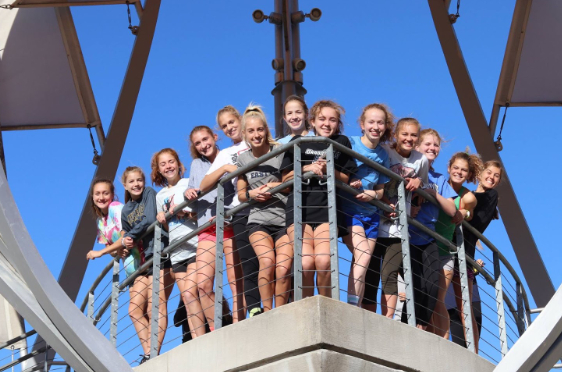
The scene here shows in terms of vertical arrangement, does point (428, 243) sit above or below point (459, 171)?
below

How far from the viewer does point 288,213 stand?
767 centimetres

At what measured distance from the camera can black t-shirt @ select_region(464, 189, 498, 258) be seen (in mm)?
9188

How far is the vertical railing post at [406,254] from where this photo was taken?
7648 mm

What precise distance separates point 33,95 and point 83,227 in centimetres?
188

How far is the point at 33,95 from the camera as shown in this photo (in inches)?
545

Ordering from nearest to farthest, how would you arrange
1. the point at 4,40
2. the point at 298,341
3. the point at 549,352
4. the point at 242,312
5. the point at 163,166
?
the point at 298,341 < the point at 549,352 < the point at 242,312 < the point at 163,166 < the point at 4,40

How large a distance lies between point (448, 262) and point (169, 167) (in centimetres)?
257

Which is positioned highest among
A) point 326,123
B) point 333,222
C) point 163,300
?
point 326,123

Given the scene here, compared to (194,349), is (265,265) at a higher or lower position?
higher

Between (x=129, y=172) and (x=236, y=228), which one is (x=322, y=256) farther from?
(x=129, y=172)

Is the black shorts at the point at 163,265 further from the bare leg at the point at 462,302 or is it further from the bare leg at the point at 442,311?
the bare leg at the point at 462,302

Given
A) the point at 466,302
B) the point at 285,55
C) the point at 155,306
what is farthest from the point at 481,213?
the point at 285,55

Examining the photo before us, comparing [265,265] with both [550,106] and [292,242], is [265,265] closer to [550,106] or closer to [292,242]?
[292,242]

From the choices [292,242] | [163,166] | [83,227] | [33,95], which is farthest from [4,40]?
[292,242]
